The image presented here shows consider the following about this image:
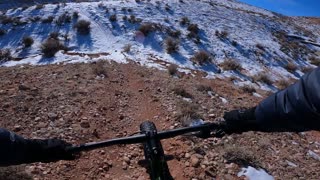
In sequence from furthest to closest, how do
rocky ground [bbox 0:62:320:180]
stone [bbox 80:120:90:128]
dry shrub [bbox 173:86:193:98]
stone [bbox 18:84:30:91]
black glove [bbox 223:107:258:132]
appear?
dry shrub [bbox 173:86:193:98]
stone [bbox 18:84:30:91]
stone [bbox 80:120:90:128]
rocky ground [bbox 0:62:320:180]
black glove [bbox 223:107:258:132]

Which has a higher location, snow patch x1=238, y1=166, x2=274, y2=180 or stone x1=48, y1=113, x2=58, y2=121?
stone x1=48, y1=113, x2=58, y2=121

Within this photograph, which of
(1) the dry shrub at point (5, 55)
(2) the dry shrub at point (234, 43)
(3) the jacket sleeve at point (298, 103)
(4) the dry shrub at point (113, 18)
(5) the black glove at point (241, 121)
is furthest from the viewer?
(2) the dry shrub at point (234, 43)

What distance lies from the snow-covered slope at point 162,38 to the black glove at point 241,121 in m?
9.92

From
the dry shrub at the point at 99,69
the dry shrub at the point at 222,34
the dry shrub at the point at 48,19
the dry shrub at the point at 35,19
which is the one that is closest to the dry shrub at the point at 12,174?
the dry shrub at the point at 99,69

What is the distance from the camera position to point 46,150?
270cm

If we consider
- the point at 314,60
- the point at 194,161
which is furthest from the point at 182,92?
the point at 314,60

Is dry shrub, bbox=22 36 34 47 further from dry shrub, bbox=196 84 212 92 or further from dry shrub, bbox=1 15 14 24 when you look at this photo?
dry shrub, bbox=196 84 212 92

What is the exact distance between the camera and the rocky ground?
19.5 feet

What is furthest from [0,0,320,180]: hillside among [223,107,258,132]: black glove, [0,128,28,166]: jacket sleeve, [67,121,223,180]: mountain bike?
[0,128,28,166]: jacket sleeve

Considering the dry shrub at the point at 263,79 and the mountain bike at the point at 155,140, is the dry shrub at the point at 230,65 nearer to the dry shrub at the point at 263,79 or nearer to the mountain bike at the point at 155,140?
the dry shrub at the point at 263,79

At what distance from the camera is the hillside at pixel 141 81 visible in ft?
20.8

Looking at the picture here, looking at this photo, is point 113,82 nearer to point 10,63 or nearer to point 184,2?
point 10,63

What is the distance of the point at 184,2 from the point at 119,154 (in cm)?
2062

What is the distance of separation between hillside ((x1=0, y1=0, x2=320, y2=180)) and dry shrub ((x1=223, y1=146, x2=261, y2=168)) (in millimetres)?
21
